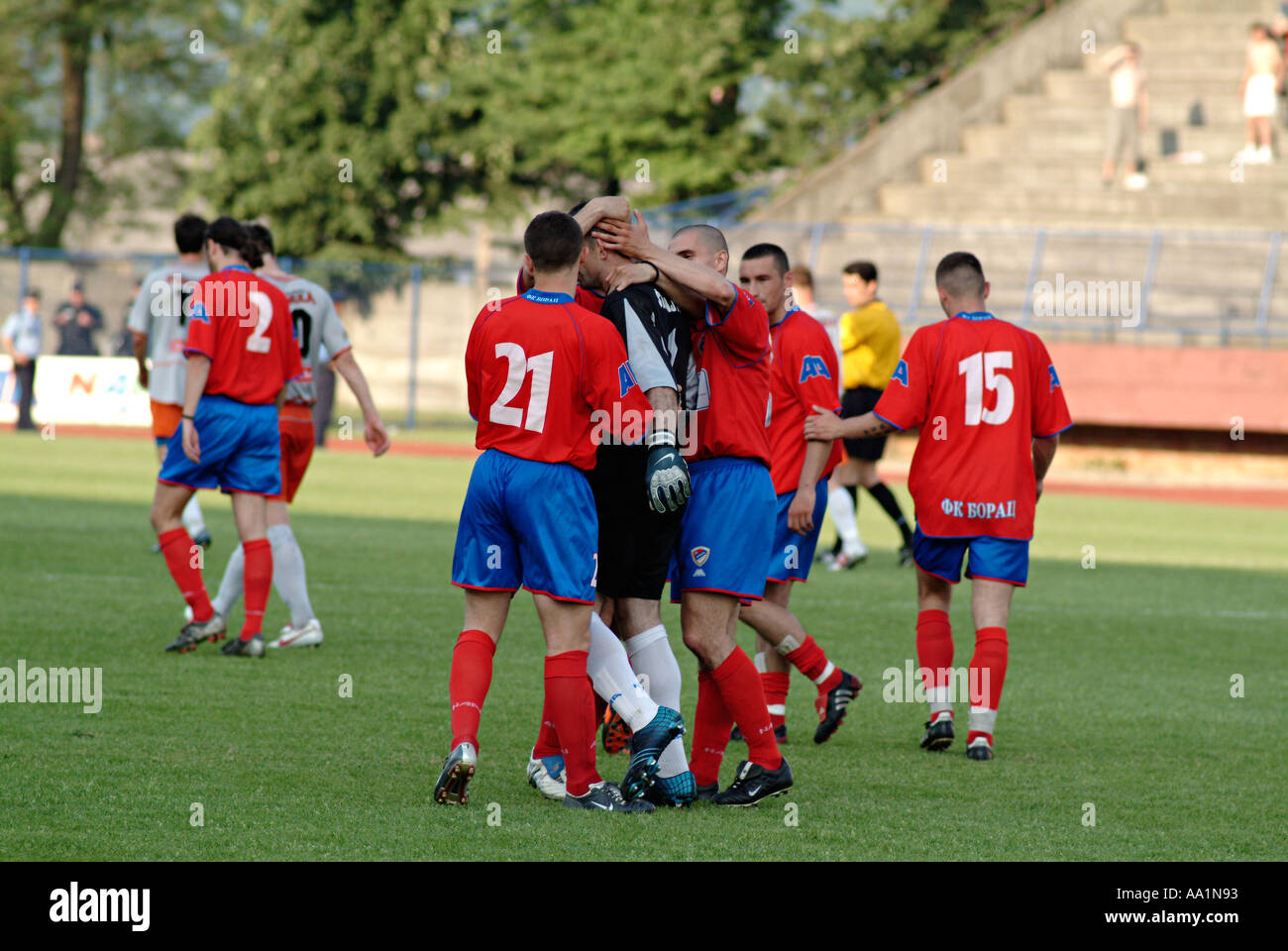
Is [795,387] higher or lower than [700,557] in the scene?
higher

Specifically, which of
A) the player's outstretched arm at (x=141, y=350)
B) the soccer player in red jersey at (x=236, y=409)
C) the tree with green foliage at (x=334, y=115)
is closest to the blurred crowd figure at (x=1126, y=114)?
the tree with green foliage at (x=334, y=115)

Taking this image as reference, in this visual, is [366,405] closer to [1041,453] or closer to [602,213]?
[602,213]

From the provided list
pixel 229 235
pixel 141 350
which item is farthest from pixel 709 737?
pixel 141 350

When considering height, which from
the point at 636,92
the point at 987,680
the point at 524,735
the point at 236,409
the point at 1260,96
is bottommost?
the point at 524,735

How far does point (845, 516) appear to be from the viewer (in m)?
13.4

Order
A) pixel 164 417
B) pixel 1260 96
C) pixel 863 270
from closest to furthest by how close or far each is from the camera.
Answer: pixel 164 417, pixel 863 270, pixel 1260 96

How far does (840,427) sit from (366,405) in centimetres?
317

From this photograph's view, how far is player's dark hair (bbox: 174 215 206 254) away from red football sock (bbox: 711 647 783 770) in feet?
17.7

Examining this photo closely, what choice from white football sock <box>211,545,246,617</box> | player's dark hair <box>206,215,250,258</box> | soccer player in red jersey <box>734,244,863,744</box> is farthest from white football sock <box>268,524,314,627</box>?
soccer player in red jersey <box>734,244,863,744</box>

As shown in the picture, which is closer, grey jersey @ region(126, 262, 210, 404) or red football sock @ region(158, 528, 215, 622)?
red football sock @ region(158, 528, 215, 622)

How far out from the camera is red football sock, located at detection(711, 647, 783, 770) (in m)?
5.68

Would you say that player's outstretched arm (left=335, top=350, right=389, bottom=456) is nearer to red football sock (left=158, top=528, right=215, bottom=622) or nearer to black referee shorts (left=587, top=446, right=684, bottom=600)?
red football sock (left=158, top=528, right=215, bottom=622)
